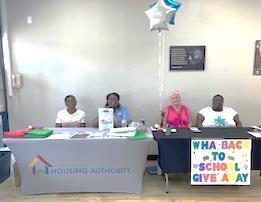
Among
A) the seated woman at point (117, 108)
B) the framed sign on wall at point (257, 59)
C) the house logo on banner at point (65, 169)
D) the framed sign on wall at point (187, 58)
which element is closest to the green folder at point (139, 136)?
the house logo on banner at point (65, 169)

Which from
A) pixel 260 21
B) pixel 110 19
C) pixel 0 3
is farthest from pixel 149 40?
pixel 0 3

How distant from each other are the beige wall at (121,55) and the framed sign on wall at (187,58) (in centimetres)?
7

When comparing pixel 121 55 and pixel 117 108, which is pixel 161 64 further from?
pixel 117 108

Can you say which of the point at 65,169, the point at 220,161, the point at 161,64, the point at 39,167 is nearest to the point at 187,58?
the point at 161,64

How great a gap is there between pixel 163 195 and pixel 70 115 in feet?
5.21

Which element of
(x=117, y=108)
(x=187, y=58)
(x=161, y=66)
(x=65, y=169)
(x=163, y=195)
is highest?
(x=187, y=58)

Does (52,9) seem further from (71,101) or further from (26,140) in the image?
(26,140)

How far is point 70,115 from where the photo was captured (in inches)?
144

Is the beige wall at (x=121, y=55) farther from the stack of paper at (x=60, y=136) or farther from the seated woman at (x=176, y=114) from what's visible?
the stack of paper at (x=60, y=136)

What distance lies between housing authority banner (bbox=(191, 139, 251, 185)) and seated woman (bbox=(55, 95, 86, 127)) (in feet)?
5.14

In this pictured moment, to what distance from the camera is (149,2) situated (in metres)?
3.72

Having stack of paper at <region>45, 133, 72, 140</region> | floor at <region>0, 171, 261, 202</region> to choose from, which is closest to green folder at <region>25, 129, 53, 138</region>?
stack of paper at <region>45, 133, 72, 140</region>

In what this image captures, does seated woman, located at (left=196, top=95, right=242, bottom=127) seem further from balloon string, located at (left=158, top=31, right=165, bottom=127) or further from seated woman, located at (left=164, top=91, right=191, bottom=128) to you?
balloon string, located at (left=158, top=31, right=165, bottom=127)

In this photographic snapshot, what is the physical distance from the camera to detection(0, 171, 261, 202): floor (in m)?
2.75
